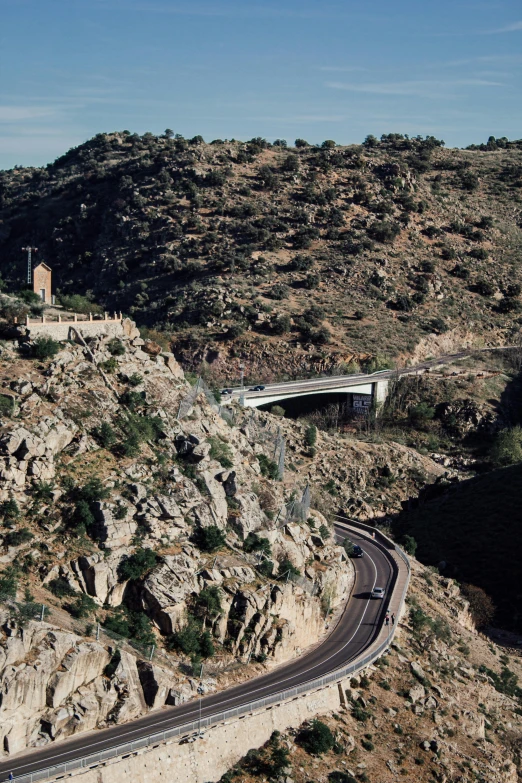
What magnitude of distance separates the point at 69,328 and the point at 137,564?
16.0m

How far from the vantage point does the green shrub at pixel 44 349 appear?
174ft

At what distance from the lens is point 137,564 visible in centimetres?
4484

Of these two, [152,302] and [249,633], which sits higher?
[152,302]

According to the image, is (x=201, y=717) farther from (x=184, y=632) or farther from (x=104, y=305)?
(x=104, y=305)

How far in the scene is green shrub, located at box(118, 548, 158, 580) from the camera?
44.4 m

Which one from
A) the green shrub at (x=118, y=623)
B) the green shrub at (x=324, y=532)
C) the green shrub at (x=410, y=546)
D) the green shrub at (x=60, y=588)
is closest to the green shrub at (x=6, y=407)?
the green shrub at (x=60, y=588)

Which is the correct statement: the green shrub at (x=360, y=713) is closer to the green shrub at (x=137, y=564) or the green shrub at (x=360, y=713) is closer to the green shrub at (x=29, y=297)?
the green shrub at (x=137, y=564)

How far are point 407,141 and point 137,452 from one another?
12157cm

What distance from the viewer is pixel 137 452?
165 feet

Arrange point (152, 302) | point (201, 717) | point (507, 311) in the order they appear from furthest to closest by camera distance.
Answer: point (507, 311) < point (152, 302) < point (201, 717)

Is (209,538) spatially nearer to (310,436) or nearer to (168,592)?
(168,592)

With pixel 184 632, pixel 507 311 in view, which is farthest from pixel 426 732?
pixel 507 311

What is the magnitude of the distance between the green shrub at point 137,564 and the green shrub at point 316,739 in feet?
31.1

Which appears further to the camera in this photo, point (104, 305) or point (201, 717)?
point (104, 305)
